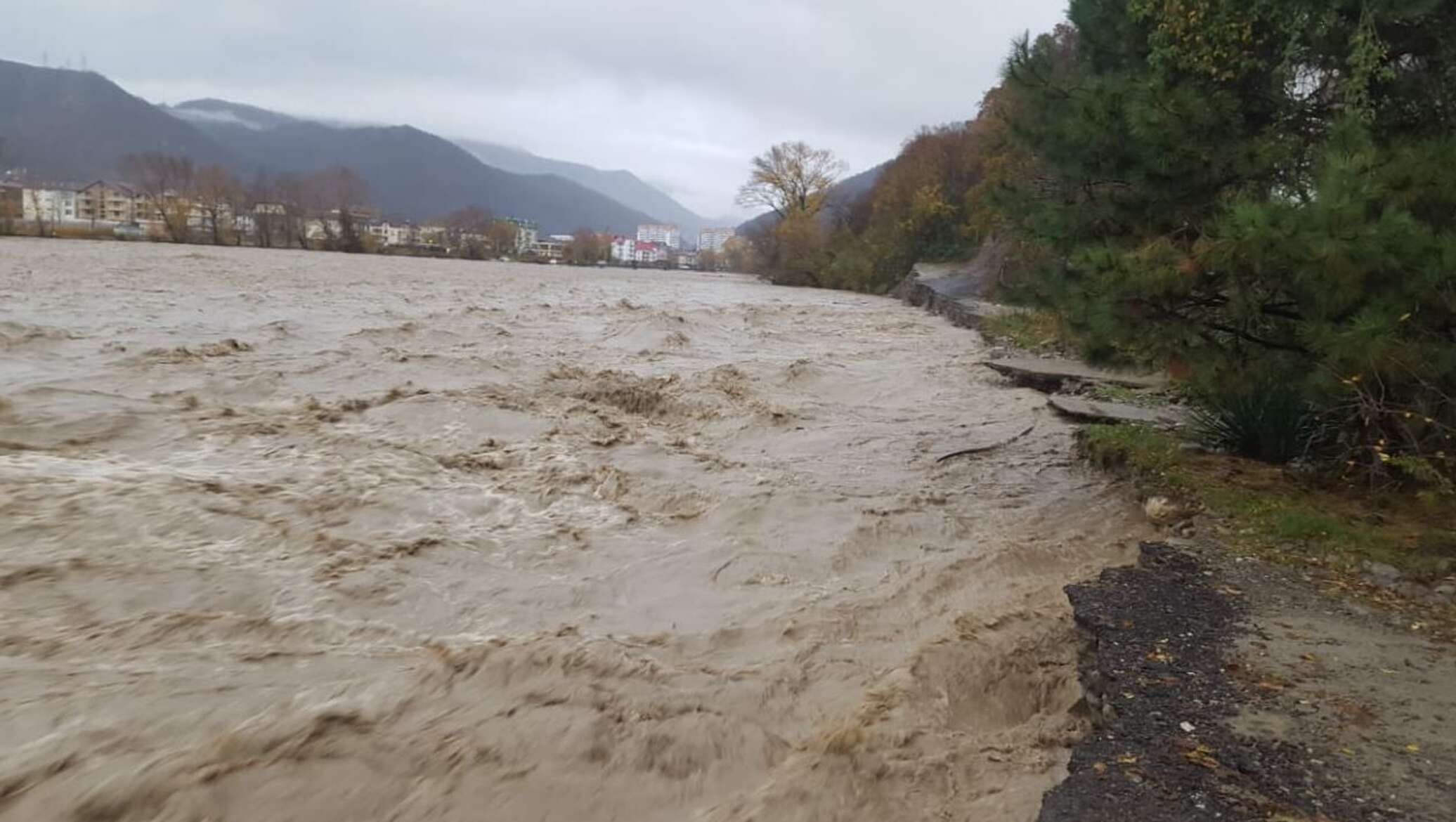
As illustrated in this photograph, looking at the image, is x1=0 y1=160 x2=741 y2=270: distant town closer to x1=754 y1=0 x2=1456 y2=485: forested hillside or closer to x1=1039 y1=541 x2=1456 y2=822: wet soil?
x1=754 y1=0 x2=1456 y2=485: forested hillside

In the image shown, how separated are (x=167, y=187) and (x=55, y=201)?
92.2 ft

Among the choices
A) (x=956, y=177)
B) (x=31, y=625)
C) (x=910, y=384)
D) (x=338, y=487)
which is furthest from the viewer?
(x=956, y=177)

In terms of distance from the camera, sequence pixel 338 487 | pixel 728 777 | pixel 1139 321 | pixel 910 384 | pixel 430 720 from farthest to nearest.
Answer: pixel 910 384, pixel 338 487, pixel 1139 321, pixel 430 720, pixel 728 777

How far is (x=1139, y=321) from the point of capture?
551 cm

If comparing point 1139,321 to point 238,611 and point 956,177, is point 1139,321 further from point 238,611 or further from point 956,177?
point 956,177

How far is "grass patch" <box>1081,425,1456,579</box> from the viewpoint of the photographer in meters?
5.00

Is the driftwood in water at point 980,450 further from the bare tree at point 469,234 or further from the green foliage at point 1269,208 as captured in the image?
the bare tree at point 469,234

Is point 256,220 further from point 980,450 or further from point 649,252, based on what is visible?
point 649,252

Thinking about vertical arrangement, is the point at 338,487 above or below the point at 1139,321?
below

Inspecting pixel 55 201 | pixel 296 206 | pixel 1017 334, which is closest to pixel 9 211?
pixel 296 206

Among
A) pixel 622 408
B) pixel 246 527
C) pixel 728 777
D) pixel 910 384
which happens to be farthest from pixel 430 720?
pixel 910 384

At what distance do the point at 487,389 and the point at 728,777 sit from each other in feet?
27.6

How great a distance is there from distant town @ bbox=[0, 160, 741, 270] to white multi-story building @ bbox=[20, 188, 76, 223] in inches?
9.1

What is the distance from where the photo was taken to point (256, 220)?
70.8 meters
